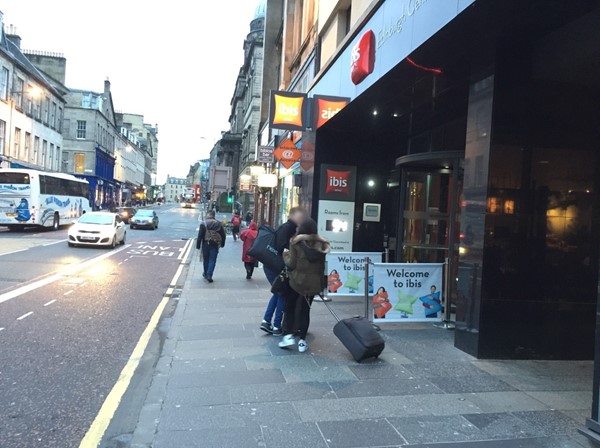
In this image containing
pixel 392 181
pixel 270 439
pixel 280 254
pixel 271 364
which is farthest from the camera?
pixel 392 181

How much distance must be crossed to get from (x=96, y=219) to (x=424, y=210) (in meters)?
15.4

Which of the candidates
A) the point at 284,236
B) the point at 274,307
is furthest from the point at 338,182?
the point at 284,236

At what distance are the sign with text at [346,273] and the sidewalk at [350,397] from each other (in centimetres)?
192

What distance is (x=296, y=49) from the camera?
65.0 feet

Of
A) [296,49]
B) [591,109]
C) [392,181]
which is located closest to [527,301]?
[591,109]

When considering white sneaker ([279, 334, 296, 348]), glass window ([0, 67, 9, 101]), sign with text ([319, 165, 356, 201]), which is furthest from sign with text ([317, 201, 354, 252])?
glass window ([0, 67, 9, 101])

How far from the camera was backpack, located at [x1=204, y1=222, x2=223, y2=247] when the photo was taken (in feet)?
39.9

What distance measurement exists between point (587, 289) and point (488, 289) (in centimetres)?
124

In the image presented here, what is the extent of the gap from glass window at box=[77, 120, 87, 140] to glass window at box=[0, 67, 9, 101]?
76.4ft

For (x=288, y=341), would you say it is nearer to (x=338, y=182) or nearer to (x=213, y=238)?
(x=213, y=238)

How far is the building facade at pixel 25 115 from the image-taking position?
37.3 meters

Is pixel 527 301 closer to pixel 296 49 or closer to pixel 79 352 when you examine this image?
pixel 79 352

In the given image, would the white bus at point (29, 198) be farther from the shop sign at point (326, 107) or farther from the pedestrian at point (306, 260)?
the pedestrian at point (306, 260)

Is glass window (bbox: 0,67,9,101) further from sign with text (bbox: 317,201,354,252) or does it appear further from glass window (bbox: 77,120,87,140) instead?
sign with text (bbox: 317,201,354,252)
